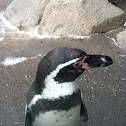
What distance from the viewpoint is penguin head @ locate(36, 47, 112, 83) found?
1.60 m

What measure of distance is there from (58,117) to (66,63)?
1.21ft

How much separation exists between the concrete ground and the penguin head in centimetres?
94

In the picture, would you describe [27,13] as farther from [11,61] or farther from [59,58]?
[59,58]

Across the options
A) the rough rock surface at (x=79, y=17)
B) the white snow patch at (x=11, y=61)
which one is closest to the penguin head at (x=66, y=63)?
the white snow patch at (x=11, y=61)

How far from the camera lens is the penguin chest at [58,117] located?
178 centimetres

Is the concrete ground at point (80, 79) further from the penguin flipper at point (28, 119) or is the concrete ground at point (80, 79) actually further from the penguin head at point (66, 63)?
the penguin head at point (66, 63)

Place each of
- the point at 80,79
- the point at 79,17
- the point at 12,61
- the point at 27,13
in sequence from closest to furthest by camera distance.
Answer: the point at 80,79 < the point at 12,61 < the point at 79,17 < the point at 27,13

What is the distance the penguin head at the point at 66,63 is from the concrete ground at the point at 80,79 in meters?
0.94

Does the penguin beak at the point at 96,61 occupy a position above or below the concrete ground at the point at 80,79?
above

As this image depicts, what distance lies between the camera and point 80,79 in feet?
9.92

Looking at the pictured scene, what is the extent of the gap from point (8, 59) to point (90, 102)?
3.95 ft

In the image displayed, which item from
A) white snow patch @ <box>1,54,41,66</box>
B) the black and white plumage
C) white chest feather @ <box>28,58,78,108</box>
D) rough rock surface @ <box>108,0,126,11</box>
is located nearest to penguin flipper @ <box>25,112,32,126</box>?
the black and white plumage

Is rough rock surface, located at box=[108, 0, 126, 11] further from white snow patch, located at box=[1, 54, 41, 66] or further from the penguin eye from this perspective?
the penguin eye

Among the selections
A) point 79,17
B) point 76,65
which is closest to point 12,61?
point 79,17
